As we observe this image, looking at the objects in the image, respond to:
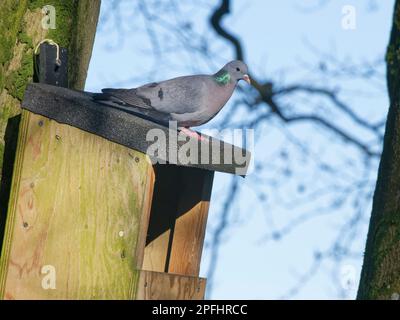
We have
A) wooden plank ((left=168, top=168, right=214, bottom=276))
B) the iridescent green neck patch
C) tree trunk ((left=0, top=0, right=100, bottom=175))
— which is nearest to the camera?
tree trunk ((left=0, top=0, right=100, bottom=175))

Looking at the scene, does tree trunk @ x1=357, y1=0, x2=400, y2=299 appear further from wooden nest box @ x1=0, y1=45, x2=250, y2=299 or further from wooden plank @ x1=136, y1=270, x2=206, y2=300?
wooden nest box @ x1=0, y1=45, x2=250, y2=299

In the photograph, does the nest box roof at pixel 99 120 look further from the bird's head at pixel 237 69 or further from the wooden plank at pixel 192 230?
the bird's head at pixel 237 69

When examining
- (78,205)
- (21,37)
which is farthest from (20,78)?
(78,205)

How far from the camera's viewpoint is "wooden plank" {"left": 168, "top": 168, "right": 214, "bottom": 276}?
4.51 meters

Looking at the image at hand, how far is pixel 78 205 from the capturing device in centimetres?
395

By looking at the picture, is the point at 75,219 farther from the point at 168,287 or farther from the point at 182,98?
the point at 182,98

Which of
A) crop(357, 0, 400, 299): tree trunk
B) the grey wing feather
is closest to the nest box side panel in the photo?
the grey wing feather

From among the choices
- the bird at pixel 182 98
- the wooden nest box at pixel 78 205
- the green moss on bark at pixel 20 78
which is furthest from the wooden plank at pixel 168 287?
the green moss on bark at pixel 20 78

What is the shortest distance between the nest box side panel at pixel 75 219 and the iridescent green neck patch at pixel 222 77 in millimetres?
1353

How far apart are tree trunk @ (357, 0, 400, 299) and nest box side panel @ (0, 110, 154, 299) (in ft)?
5.67

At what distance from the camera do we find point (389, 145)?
543 centimetres

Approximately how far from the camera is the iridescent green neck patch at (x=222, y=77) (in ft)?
16.9

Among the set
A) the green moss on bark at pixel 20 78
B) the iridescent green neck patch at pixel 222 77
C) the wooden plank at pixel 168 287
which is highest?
the iridescent green neck patch at pixel 222 77

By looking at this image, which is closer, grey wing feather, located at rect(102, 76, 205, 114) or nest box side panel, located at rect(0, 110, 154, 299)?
nest box side panel, located at rect(0, 110, 154, 299)
